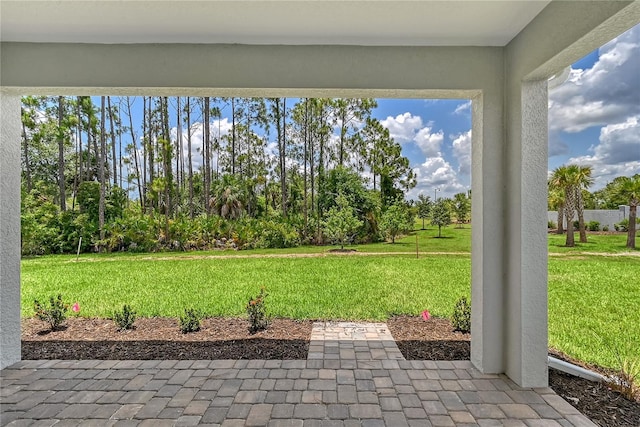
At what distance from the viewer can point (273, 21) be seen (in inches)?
105

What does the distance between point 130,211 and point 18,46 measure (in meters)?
6.50

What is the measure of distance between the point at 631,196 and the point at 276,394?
8485 millimetres

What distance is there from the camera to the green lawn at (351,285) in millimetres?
4809

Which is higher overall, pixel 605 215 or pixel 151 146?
pixel 151 146

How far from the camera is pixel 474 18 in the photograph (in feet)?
8.63

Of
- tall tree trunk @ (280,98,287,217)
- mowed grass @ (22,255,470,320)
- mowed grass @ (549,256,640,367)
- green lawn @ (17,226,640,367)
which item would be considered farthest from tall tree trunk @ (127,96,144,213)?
mowed grass @ (549,256,640,367)

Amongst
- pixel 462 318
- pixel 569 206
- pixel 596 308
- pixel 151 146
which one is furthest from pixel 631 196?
pixel 151 146

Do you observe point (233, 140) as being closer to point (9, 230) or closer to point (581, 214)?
point (9, 230)

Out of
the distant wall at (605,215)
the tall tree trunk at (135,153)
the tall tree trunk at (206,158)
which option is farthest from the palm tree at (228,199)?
the distant wall at (605,215)

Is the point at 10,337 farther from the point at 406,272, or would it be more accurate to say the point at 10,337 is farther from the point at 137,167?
the point at 137,167

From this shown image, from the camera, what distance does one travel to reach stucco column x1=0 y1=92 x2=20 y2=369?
10.8ft

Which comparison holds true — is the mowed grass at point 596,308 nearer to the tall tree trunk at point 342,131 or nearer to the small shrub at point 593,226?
the small shrub at point 593,226

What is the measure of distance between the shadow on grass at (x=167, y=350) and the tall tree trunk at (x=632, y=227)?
23.8 ft

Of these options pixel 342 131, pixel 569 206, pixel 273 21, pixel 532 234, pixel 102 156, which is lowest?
pixel 532 234
